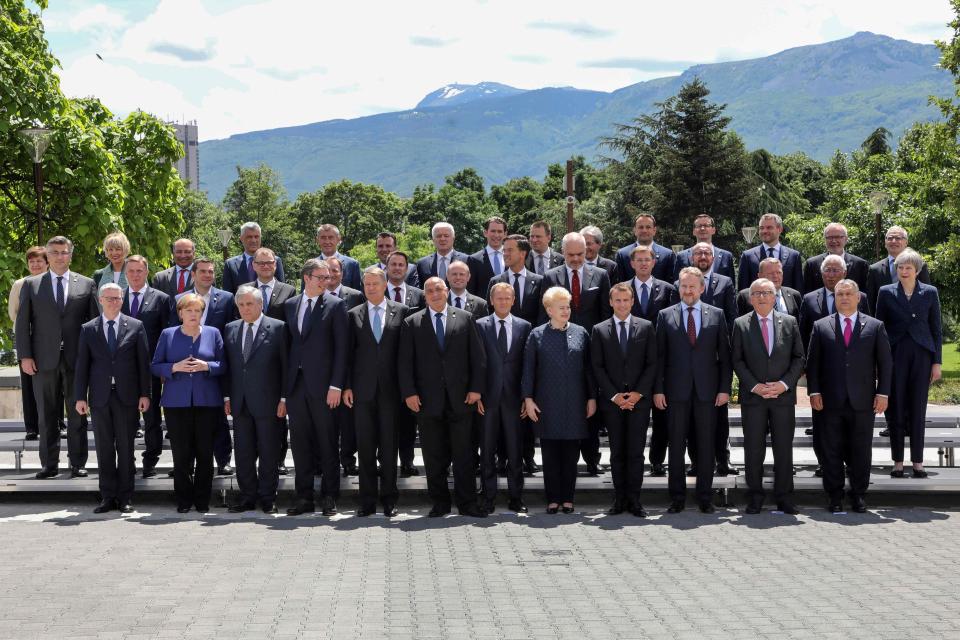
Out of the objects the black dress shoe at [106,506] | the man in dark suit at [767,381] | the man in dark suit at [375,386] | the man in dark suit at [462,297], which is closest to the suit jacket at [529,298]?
the man in dark suit at [462,297]

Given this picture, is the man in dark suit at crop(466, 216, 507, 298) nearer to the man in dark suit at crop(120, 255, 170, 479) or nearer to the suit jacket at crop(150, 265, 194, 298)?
the suit jacket at crop(150, 265, 194, 298)

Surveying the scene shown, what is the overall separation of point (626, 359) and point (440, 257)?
9.34 feet

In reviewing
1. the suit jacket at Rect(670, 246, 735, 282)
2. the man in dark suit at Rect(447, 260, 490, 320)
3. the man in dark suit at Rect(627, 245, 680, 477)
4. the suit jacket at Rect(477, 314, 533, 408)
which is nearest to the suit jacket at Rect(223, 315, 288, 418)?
the man in dark suit at Rect(447, 260, 490, 320)

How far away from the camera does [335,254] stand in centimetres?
1187

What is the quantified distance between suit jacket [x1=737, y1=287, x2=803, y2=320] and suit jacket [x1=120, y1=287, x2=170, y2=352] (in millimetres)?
5442

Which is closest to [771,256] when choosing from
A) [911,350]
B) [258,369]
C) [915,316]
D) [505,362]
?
[915,316]

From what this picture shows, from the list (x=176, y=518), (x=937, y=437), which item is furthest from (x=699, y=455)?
(x=176, y=518)

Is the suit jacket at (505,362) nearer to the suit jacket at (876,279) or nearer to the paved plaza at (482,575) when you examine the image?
the paved plaza at (482,575)

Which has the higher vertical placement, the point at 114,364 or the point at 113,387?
the point at 114,364

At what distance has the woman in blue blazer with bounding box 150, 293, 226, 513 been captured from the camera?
393 inches

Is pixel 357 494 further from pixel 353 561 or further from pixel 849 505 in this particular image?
pixel 849 505

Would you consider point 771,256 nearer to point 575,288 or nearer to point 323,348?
point 575,288

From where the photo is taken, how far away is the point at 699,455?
9969mm

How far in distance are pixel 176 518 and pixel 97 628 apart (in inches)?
132
